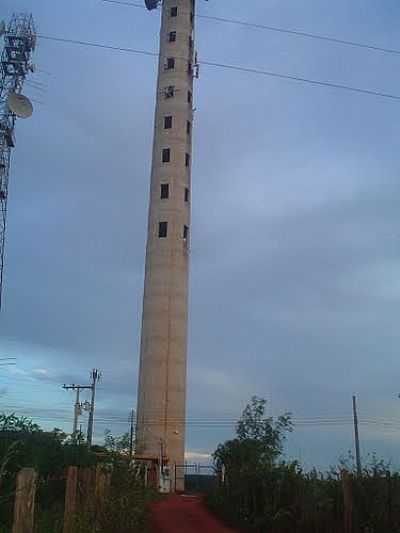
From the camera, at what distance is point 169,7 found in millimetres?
57625

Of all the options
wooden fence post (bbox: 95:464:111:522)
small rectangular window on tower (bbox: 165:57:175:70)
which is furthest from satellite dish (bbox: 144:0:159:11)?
wooden fence post (bbox: 95:464:111:522)

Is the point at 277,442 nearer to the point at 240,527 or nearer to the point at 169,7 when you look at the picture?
the point at 240,527

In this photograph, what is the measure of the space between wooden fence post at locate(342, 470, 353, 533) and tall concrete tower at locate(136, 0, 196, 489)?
99.0 feet

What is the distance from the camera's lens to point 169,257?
48812 millimetres

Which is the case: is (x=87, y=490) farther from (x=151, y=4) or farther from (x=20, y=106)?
(x=151, y=4)

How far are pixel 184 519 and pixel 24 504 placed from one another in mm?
18017

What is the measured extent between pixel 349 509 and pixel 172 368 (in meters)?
31.0

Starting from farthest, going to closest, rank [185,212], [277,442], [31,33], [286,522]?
[185,212], [277,442], [31,33], [286,522]

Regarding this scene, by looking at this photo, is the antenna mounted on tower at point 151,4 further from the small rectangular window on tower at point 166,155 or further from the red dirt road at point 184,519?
the red dirt road at point 184,519

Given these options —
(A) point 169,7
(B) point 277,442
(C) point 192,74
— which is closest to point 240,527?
(B) point 277,442

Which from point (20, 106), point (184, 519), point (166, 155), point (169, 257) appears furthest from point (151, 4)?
point (184, 519)

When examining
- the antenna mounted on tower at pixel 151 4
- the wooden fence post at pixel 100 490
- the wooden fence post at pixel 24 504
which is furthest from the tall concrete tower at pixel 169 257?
the wooden fence post at pixel 24 504

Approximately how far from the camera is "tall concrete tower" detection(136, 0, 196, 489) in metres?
45.8

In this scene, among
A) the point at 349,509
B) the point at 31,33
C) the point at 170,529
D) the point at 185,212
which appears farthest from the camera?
the point at 185,212
